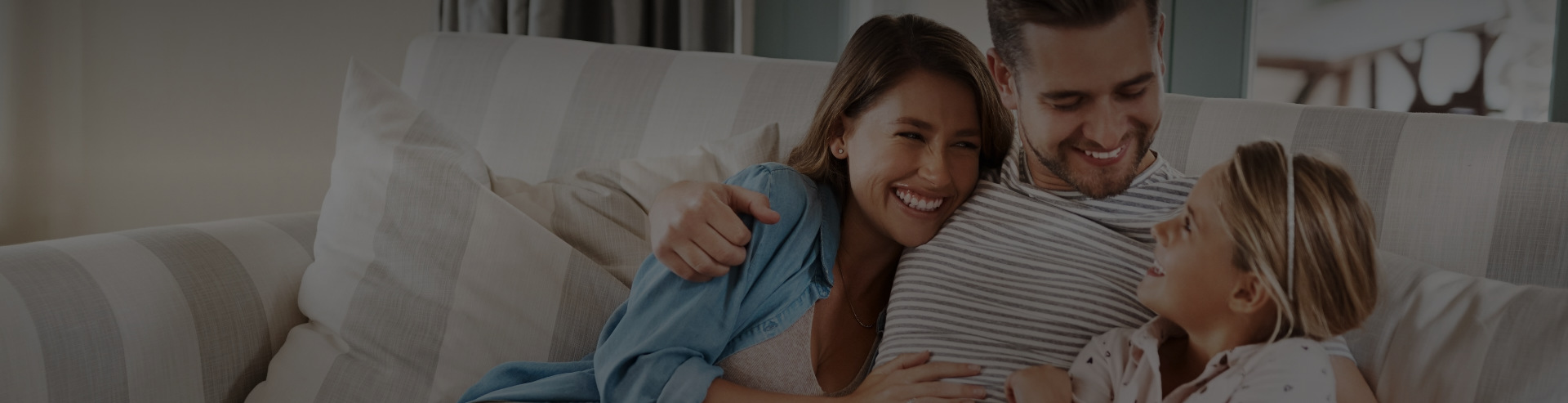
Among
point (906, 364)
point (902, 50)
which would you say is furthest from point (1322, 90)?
point (906, 364)

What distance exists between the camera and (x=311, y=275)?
3.91 ft

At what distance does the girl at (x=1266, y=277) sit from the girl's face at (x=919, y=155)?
0.24m

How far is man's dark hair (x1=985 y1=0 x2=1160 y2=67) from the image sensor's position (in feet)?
2.26

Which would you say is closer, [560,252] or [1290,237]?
[1290,237]

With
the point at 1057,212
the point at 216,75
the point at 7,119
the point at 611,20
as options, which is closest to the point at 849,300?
the point at 1057,212

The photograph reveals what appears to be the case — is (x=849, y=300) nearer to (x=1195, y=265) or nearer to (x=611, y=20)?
(x=1195, y=265)

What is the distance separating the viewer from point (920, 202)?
86 centimetres

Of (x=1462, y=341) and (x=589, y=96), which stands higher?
(x=589, y=96)

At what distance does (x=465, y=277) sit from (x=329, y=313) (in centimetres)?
17

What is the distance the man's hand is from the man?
0.16m

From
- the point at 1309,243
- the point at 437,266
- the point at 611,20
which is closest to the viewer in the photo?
the point at 1309,243

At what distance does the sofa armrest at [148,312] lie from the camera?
3.22 ft

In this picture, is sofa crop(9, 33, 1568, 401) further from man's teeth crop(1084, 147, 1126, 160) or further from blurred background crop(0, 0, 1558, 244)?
blurred background crop(0, 0, 1558, 244)

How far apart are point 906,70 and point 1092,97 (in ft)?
0.73
